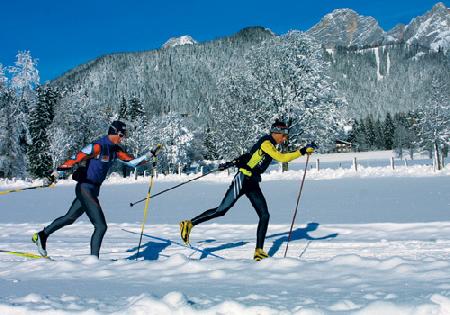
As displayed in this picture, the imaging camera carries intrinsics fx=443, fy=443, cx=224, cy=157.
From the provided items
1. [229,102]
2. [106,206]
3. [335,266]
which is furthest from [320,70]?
[335,266]

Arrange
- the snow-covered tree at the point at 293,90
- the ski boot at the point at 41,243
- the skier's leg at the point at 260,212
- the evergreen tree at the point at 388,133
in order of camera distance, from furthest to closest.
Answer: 1. the evergreen tree at the point at 388,133
2. the snow-covered tree at the point at 293,90
3. the ski boot at the point at 41,243
4. the skier's leg at the point at 260,212

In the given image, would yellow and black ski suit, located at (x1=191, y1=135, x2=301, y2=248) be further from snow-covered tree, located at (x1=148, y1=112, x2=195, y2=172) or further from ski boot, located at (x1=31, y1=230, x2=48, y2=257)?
snow-covered tree, located at (x1=148, y1=112, x2=195, y2=172)

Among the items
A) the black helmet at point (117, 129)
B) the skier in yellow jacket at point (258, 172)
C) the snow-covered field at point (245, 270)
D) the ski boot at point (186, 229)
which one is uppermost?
the black helmet at point (117, 129)

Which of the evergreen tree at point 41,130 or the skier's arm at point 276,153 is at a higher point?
the evergreen tree at point 41,130

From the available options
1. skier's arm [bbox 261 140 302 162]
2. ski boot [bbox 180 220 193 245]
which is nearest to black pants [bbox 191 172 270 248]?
skier's arm [bbox 261 140 302 162]

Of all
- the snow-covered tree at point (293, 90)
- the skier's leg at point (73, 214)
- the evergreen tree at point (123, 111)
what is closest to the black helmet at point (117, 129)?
the skier's leg at point (73, 214)

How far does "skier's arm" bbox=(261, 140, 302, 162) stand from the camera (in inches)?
229

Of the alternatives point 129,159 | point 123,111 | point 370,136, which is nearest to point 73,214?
point 129,159

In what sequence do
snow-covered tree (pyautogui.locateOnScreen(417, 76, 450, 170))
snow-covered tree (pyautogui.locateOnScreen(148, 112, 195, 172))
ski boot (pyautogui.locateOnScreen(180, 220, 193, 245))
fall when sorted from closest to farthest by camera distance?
ski boot (pyautogui.locateOnScreen(180, 220, 193, 245)) → snow-covered tree (pyautogui.locateOnScreen(417, 76, 450, 170)) → snow-covered tree (pyautogui.locateOnScreen(148, 112, 195, 172))

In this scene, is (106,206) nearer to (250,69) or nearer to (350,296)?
(350,296)

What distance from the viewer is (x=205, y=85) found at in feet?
621

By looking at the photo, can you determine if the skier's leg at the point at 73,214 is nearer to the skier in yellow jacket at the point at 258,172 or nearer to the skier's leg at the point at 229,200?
the skier's leg at the point at 229,200

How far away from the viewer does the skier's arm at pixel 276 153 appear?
19.1 ft

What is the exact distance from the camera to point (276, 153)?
5816 mm
